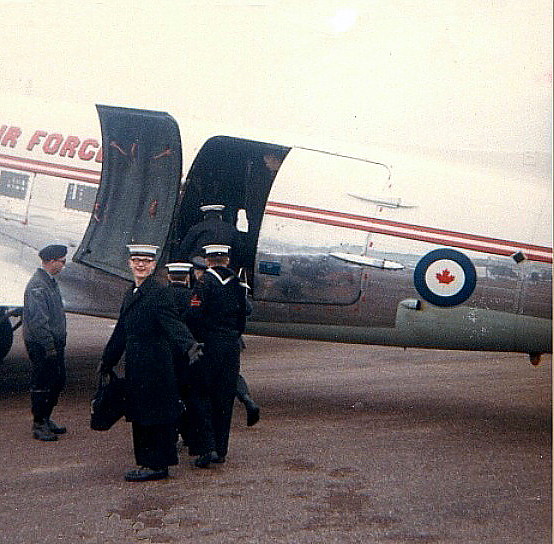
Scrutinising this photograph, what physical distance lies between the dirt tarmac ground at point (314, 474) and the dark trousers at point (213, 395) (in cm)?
21

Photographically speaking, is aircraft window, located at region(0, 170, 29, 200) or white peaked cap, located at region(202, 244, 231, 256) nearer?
white peaked cap, located at region(202, 244, 231, 256)

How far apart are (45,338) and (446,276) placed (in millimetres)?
3125

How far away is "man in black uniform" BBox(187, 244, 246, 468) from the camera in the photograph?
222 inches

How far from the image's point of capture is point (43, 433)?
6.14 m

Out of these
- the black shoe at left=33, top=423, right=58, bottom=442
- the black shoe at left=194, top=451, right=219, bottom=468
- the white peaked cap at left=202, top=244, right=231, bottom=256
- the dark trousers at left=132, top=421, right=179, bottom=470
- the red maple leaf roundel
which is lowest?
the black shoe at left=33, top=423, right=58, bottom=442

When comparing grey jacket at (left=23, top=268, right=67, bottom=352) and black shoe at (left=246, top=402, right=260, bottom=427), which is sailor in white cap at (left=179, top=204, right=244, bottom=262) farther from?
black shoe at (left=246, top=402, right=260, bottom=427)

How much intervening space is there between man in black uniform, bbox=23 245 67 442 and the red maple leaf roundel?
9.65 feet

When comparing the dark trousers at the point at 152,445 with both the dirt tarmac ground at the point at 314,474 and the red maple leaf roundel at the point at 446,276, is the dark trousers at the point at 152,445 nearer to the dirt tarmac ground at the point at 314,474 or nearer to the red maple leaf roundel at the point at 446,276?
the dirt tarmac ground at the point at 314,474

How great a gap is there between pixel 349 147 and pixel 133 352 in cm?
271

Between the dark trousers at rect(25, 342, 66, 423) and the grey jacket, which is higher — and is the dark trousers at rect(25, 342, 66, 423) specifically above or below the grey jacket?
below

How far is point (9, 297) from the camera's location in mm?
7070

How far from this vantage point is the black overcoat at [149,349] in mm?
5188

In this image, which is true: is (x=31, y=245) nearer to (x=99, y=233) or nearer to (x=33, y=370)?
(x=99, y=233)

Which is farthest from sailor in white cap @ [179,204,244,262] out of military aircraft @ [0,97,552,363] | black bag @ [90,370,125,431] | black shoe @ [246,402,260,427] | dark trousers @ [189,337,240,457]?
black bag @ [90,370,125,431]
